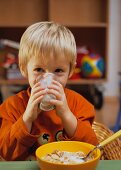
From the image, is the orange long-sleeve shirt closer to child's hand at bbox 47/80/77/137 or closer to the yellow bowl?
child's hand at bbox 47/80/77/137

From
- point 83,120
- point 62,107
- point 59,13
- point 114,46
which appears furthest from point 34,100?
point 114,46

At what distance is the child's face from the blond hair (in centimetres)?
1

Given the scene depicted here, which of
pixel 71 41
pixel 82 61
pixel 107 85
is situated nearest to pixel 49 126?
pixel 71 41

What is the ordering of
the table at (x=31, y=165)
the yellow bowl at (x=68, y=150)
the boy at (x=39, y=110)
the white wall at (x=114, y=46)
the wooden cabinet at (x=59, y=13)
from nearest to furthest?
the yellow bowl at (x=68, y=150) < the table at (x=31, y=165) < the boy at (x=39, y=110) < the wooden cabinet at (x=59, y=13) < the white wall at (x=114, y=46)

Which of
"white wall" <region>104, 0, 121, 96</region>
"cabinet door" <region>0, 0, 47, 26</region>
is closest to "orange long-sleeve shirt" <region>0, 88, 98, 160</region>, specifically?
"cabinet door" <region>0, 0, 47, 26</region>

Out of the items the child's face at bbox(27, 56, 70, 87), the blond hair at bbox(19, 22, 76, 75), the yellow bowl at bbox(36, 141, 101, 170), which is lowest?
the yellow bowl at bbox(36, 141, 101, 170)

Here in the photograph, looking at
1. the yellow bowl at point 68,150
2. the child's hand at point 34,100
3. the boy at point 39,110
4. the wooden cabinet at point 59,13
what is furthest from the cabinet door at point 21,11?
the yellow bowl at point 68,150

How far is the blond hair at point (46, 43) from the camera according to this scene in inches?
35.0

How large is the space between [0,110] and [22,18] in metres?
1.78

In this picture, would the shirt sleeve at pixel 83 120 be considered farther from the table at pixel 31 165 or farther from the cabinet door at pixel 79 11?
the cabinet door at pixel 79 11

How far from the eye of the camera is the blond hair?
0.89 m

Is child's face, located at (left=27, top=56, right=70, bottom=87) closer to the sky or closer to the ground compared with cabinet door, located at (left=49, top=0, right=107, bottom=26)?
closer to the sky

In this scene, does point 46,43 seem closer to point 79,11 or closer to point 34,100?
point 34,100

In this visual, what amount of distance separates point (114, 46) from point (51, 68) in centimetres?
243
